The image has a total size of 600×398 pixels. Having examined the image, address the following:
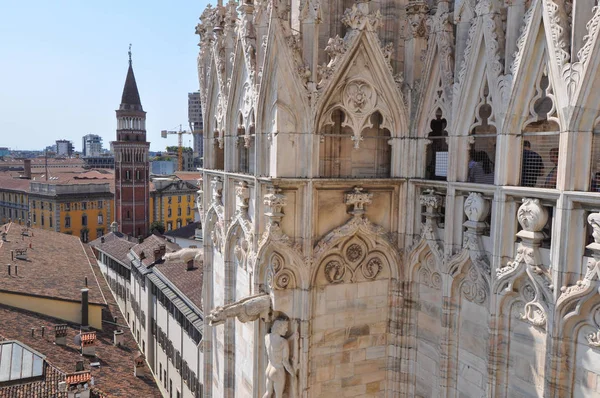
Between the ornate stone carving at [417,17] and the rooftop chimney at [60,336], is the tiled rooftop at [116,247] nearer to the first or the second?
the rooftop chimney at [60,336]

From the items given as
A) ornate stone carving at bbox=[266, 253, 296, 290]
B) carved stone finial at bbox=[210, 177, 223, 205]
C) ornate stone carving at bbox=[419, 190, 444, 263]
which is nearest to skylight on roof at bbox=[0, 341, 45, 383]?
carved stone finial at bbox=[210, 177, 223, 205]

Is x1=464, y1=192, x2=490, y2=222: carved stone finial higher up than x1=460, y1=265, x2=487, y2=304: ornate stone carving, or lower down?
higher up

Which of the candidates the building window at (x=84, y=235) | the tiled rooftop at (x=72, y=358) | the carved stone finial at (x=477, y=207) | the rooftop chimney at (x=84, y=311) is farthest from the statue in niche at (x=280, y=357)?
the building window at (x=84, y=235)

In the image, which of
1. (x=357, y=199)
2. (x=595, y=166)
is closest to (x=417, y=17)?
(x=357, y=199)

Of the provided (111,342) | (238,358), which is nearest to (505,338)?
(238,358)

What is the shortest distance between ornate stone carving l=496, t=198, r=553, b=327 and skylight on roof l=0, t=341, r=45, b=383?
65.1ft

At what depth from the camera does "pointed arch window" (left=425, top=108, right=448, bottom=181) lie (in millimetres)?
9609

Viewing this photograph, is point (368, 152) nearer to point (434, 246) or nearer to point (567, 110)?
point (434, 246)

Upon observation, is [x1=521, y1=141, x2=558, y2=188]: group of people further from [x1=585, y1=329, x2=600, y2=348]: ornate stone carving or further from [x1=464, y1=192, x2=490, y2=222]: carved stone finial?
[x1=585, y1=329, x2=600, y2=348]: ornate stone carving

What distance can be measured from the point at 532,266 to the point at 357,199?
332 cm

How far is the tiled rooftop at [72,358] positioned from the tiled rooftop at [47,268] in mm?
2271

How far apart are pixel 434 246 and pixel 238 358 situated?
5232 mm

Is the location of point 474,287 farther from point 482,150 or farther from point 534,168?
point 482,150

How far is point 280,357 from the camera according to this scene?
9.70m
